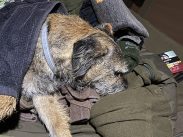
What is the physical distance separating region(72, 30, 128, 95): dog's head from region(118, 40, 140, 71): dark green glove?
20 cm

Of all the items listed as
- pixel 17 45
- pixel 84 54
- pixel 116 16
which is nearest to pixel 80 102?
pixel 84 54

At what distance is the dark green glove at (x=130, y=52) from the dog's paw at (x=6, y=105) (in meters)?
0.80

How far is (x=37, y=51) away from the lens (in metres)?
2.18

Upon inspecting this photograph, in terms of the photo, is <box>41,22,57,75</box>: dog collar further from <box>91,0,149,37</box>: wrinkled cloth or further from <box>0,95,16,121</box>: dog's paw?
<box>91,0,149,37</box>: wrinkled cloth

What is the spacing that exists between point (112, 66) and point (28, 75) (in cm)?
50

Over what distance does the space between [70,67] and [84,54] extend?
15 cm

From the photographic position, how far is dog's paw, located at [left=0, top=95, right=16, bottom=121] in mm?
2108

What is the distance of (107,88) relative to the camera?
237cm

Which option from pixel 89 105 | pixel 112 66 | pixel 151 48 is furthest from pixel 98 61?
pixel 151 48

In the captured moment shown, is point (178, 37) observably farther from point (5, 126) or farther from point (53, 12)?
point (5, 126)

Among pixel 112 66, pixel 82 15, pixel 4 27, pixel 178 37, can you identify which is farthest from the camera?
pixel 178 37

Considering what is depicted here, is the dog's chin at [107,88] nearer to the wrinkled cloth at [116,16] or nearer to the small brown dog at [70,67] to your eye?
the small brown dog at [70,67]

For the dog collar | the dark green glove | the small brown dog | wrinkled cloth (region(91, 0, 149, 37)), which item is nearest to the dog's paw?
the small brown dog

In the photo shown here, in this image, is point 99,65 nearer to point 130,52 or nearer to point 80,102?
point 80,102
